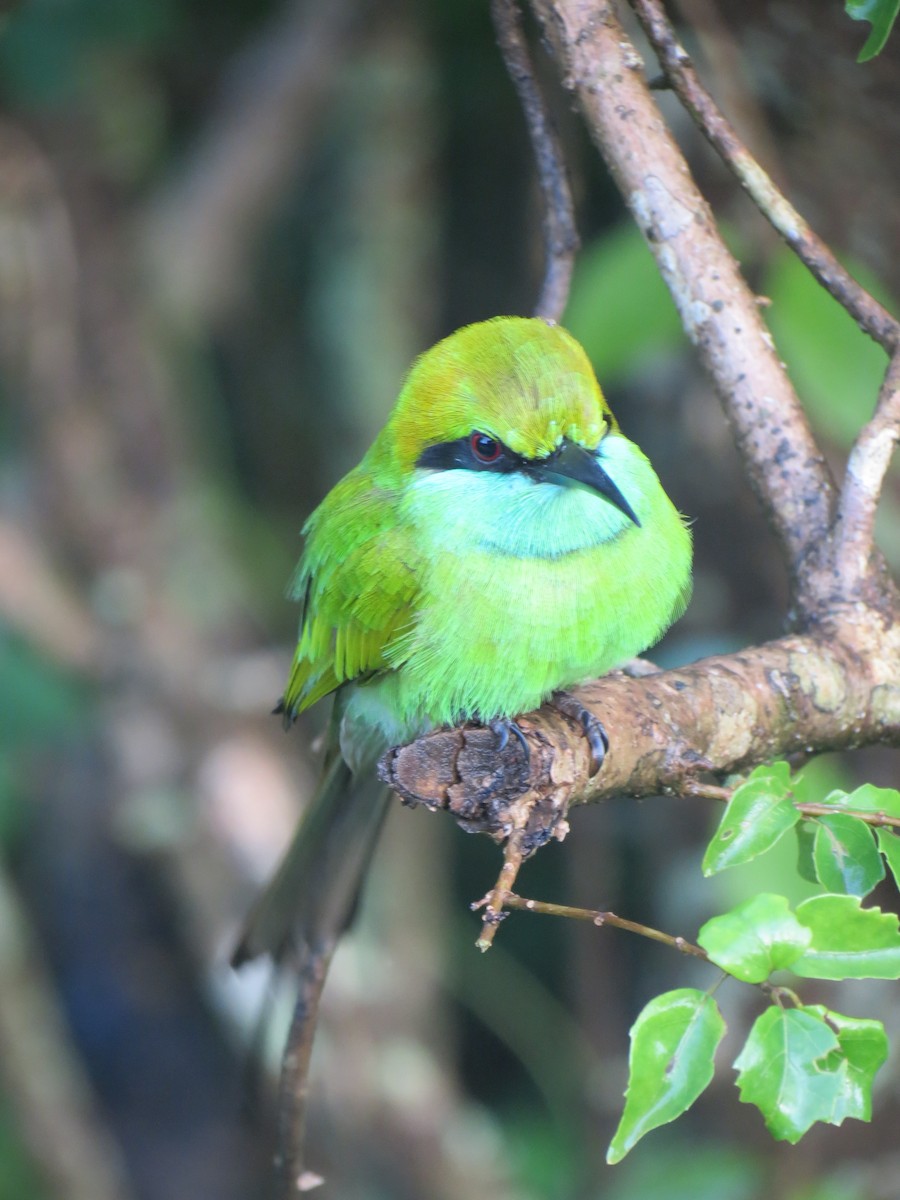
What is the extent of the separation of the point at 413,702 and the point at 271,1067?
150 centimetres

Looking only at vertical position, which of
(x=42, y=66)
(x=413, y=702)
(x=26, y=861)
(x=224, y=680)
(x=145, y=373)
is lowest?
(x=26, y=861)

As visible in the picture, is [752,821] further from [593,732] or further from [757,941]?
[593,732]

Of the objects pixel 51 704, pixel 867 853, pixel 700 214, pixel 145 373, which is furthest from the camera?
pixel 145 373

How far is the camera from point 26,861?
4.13 meters

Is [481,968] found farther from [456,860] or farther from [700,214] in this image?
[700,214]

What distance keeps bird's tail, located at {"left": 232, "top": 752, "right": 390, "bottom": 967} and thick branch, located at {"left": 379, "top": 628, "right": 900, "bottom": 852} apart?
53cm

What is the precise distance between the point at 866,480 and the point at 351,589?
755mm

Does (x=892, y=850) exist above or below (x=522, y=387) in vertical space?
below

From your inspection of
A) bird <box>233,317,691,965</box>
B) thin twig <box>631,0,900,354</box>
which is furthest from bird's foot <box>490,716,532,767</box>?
thin twig <box>631,0,900,354</box>

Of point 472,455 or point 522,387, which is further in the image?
point 472,455

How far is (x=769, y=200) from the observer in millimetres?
1662

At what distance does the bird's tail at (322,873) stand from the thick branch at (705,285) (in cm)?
83

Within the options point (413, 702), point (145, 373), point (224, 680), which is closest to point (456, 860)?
point (224, 680)

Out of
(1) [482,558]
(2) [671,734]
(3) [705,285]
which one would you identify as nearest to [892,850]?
(2) [671,734]
